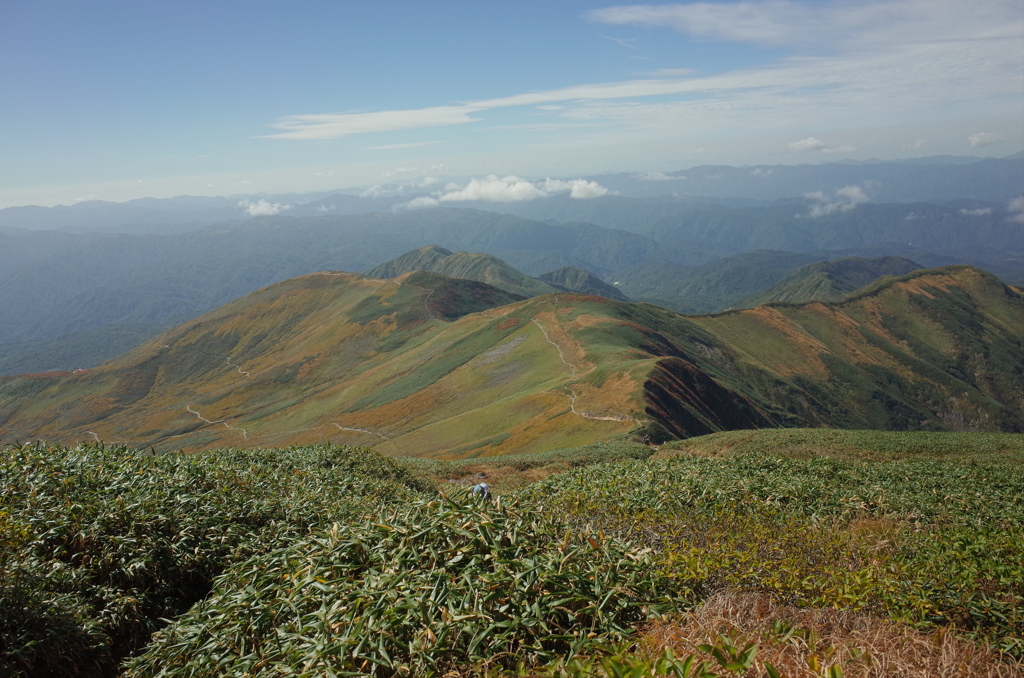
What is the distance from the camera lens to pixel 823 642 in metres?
5.54

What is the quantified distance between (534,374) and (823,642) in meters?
79.2

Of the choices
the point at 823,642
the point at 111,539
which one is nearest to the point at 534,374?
the point at 111,539

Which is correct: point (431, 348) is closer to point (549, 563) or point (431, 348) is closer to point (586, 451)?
point (586, 451)

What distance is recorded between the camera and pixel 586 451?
128ft

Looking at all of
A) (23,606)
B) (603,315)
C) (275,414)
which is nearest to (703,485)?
(23,606)

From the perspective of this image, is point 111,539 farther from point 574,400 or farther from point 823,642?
point 574,400

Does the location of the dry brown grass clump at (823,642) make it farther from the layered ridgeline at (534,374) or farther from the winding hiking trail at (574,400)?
the winding hiking trail at (574,400)

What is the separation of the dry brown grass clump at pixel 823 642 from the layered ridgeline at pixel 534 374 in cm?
4337

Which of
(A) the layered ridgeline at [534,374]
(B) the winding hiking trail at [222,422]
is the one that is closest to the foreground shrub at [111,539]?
(A) the layered ridgeline at [534,374]

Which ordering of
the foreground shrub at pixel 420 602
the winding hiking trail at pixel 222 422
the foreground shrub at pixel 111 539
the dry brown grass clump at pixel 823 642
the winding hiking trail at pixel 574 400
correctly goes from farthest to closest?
the winding hiking trail at pixel 222 422 < the winding hiking trail at pixel 574 400 < the foreground shrub at pixel 111 539 < the foreground shrub at pixel 420 602 < the dry brown grass clump at pixel 823 642

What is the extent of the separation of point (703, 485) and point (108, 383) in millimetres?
204382

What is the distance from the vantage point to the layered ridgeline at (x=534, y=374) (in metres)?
67.9

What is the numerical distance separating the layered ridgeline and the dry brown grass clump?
43.4m

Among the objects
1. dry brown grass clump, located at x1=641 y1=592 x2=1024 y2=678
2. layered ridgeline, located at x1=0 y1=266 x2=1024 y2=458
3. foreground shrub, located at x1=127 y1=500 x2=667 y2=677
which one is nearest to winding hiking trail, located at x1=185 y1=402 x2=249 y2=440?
layered ridgeline, located at x1=0 y1=266 x2=1024 y2=458
